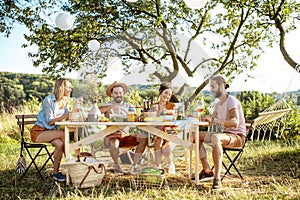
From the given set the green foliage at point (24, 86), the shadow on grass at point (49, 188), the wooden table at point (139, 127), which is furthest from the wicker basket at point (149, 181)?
the green foliage at point (24, 86)

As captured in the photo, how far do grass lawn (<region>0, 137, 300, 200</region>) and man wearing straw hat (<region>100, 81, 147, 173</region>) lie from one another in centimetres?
23

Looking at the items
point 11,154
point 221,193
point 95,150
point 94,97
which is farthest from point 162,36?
point 11,154

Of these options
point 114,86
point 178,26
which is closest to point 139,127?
point 114,86

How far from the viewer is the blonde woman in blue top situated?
4.09 meters

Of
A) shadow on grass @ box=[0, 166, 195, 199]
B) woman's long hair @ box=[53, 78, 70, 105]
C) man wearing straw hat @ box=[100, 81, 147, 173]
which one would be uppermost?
woman's long hair @ box=[53, 78, 70, 105]

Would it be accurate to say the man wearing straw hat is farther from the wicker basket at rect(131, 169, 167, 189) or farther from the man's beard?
the wicker basket at rect(131, 169, 167, 189)

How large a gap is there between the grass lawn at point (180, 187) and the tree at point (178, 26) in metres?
2.98

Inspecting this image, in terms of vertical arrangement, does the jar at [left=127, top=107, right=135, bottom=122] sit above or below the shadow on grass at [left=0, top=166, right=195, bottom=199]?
above

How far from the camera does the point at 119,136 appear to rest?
424cm

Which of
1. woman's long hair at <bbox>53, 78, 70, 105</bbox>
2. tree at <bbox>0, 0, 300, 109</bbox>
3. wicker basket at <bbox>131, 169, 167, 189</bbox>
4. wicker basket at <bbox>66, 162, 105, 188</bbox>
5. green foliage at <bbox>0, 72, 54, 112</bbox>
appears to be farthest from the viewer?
green foliage at <bbox>0, 72, 54, 112</bbox>

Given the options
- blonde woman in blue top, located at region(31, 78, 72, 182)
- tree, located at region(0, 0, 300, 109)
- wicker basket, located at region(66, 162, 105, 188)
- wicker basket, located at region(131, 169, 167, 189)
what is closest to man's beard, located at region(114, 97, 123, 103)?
blonde woman in blue top, located at region(31, 78, 72, 182)

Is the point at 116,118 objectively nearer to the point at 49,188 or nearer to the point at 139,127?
the point at 139,127

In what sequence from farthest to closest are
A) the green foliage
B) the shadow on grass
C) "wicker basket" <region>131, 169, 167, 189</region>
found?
the green foliage, "wicker basket" <region>131, 169, 167, 189</region>, the shadow on grass

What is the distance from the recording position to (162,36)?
466cm
